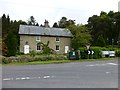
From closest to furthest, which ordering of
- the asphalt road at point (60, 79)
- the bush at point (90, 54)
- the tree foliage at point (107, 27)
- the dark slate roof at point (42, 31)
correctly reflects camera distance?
the asphalt road at point (60, 79) → the bush at point (90, 54) → the dark slate roof at point (42, 31) → the tree foliage at point (107, 27)

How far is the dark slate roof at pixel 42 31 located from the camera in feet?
239

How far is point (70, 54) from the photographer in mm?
46250

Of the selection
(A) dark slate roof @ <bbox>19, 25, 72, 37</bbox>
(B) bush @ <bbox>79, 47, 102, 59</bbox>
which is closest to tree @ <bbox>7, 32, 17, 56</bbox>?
(B) bush @ <bbox>79, 47, 102, 59</bbox>

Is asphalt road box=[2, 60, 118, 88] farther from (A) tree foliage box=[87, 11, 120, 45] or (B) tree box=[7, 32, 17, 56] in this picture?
(A) tree foliage box=[87, 11, 120, 45]

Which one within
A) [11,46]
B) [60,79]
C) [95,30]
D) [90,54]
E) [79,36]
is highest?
[95,30]

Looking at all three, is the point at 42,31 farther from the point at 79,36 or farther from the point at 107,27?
the point at 107,27

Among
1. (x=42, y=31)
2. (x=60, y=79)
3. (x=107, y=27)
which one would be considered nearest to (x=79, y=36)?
(x=42, y=31)

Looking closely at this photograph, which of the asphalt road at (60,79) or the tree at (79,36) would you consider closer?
the asphalt road at (60,79)

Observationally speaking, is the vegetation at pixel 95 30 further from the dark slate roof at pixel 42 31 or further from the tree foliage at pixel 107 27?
the dark slate roof at pixel 42 31

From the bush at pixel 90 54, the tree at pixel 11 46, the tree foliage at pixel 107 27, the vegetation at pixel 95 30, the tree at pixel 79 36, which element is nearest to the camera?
the bush at pixel 90 54

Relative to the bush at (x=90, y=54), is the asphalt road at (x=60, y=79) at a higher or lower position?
lower

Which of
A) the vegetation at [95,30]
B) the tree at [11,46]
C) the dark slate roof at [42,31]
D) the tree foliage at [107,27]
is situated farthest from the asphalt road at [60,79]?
the tree foliage at [107,27]

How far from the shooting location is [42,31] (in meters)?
74.8

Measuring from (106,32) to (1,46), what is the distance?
47.2 m
